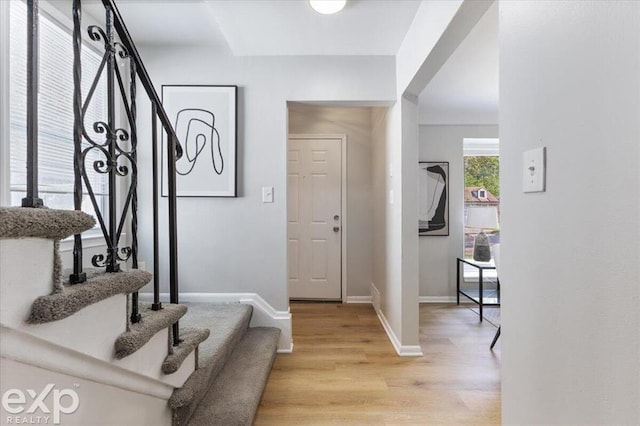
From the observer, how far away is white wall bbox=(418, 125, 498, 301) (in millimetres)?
4059

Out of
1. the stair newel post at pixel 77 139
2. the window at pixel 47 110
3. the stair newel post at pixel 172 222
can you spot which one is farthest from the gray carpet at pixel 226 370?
the window at pixel 47 110

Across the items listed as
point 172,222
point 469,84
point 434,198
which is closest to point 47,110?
point 172,222

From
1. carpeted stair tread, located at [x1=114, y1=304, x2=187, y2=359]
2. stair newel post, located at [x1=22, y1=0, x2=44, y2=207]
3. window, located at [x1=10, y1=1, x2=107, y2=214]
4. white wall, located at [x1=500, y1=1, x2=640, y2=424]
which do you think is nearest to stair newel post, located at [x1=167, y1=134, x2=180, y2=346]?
carpeted stair tread, located at [x1=114, y1=304, x2=187, y2=359]

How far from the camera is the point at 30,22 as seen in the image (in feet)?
2.37

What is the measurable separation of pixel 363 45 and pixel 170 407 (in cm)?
255

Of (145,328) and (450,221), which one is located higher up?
(450,221)

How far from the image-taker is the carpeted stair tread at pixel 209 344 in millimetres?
1346

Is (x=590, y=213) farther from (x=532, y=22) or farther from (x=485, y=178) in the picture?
(x=485, y=178)

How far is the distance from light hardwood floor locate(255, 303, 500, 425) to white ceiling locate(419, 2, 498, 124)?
7.47 ft

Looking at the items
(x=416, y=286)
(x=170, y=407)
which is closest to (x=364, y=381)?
(x=416, y=286)

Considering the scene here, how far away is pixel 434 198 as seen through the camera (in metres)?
4.07

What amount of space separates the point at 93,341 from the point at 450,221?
156 inches

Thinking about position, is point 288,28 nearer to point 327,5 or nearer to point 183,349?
point 327,5

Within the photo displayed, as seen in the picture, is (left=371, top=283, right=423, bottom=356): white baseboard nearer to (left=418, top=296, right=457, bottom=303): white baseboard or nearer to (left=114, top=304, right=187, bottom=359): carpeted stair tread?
(left=418, top=296, right=457, bottom=303): white baseboard
